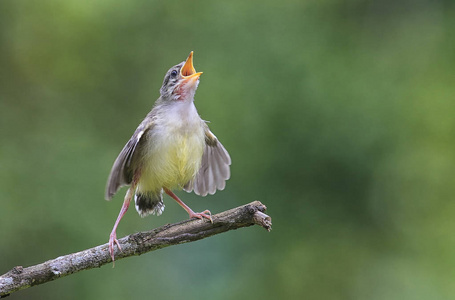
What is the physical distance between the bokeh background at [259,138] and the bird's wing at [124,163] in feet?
8.04

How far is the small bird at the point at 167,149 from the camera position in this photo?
425cm

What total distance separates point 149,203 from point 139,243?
110cm

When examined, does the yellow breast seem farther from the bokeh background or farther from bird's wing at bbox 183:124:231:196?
the bokeh background

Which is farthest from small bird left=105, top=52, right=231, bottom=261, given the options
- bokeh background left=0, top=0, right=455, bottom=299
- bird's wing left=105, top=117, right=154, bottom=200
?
bokeh background left=0, top=0, right=455, bottom=299

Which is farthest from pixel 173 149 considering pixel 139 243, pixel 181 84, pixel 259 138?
pixel 259 138

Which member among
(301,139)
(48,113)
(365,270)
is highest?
(48,113)

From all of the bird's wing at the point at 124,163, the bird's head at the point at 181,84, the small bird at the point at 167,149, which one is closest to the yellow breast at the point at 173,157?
the small bird at the point at 167,149

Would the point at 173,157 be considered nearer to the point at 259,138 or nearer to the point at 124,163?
the point at 124,163

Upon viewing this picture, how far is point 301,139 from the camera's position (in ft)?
23.6

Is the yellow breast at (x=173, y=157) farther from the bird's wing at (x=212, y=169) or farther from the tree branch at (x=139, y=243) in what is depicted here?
the tree branch at (x=139, y=243)

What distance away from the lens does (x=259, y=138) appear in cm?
733

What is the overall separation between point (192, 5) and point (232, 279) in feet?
12.8

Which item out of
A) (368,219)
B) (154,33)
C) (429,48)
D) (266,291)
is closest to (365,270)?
(368,219)

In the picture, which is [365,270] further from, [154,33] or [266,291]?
[154,33]
